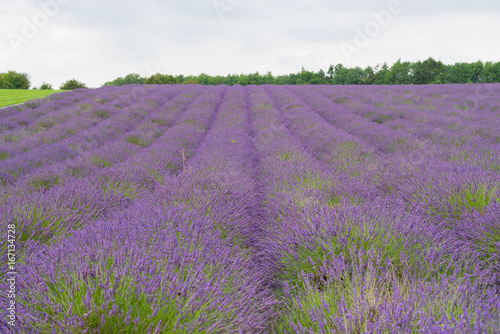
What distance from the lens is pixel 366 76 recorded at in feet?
126

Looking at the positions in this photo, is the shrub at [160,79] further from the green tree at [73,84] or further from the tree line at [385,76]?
the green tree at [73,84]

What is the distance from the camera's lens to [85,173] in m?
3.85

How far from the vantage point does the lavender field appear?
1.16m

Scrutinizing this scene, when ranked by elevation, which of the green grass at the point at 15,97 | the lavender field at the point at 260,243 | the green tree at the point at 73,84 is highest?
the green tree at the point at 73,84

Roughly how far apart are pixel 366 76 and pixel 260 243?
134ft

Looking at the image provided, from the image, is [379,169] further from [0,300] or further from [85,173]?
[85,173]

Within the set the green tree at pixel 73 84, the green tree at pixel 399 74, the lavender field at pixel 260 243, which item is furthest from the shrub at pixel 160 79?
the lavender field at pixel 260 243

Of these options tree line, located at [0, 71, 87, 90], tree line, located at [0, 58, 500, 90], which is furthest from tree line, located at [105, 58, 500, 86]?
tree line, located at [0, 71, 87, 90]

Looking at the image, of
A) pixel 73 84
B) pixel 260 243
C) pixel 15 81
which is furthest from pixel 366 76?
pixel 260 243

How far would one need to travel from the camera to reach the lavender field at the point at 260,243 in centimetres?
116

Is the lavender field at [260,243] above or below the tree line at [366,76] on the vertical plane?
below

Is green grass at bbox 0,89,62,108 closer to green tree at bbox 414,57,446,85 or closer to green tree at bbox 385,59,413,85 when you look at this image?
green tree at bbox 385,59,413,85

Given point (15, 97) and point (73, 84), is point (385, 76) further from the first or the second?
point (15, 97)

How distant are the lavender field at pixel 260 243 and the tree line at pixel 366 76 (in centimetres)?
2495
